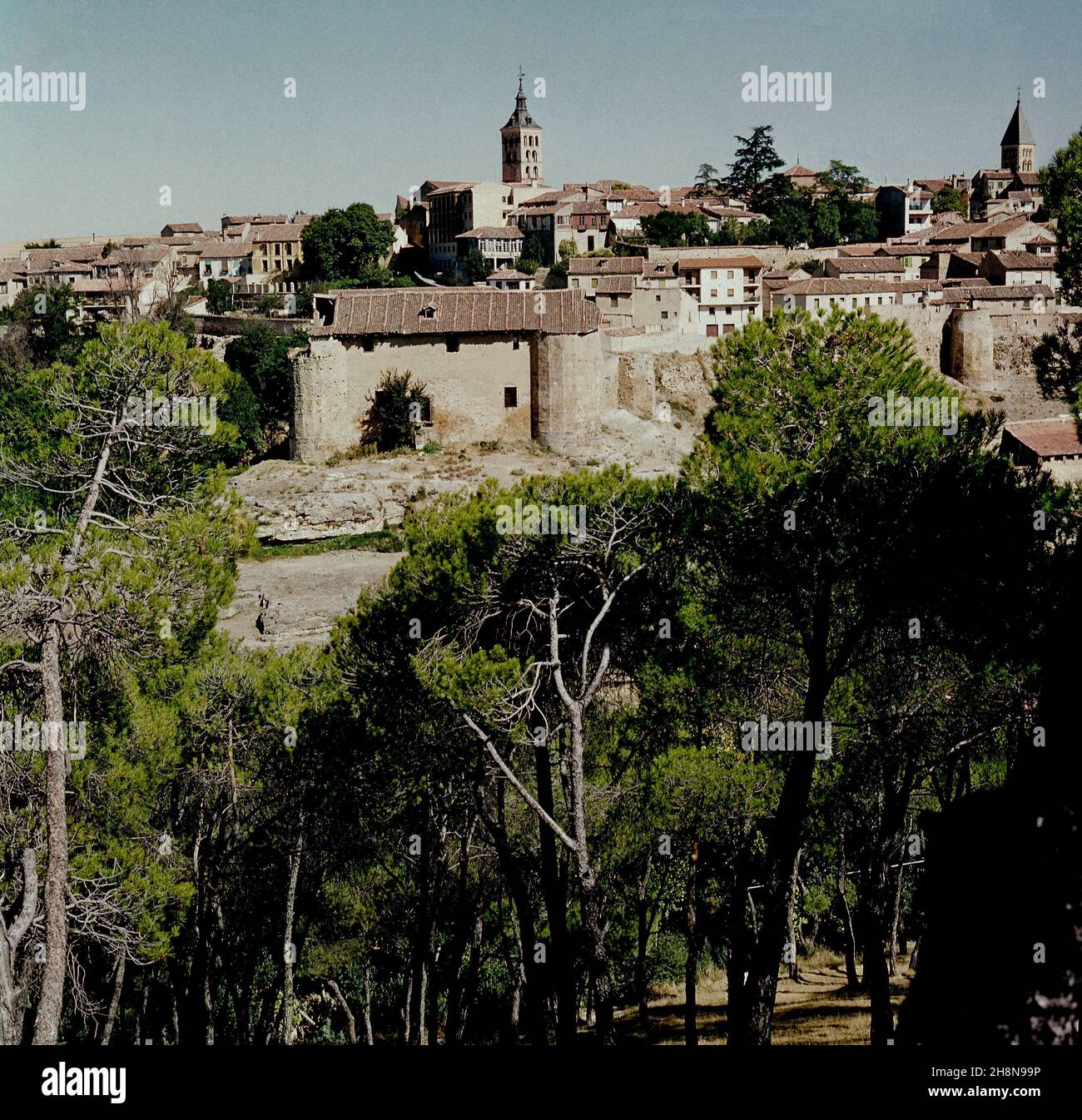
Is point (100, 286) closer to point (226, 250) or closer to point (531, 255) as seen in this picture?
point (226, 250)

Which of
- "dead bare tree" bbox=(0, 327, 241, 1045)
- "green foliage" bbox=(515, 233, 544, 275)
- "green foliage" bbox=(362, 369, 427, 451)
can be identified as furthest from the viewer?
"green foliage" bbox=(515, 233, 544, 275)

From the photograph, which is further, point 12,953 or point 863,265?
point 863,265

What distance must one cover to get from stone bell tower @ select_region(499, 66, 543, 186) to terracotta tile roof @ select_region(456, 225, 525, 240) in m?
20.5

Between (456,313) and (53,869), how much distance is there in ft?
106

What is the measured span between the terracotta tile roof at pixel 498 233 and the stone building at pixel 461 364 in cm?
3276

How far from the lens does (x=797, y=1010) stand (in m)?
16.4

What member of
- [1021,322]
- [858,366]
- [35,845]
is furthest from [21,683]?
[1021,322]

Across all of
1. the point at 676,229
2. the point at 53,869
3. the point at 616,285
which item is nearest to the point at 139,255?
the point at 676,229

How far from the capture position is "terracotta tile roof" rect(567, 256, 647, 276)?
2146 inches

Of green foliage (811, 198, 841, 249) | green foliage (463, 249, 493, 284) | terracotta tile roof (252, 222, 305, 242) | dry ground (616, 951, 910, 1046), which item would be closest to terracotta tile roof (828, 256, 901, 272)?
green foliage (811, 198, 841, 249)

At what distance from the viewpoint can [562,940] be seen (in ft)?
39.5

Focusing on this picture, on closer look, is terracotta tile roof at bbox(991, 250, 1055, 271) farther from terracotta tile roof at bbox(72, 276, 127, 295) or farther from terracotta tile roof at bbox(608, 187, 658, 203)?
terracotta tile roof at bbox(72, 276, 127, 295)

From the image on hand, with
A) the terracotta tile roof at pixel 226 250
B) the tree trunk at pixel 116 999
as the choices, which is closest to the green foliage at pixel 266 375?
the terracotta tile roof at pixel 226 250

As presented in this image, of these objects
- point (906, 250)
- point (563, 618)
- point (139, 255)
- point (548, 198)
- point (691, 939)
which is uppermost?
point (548, 198)
